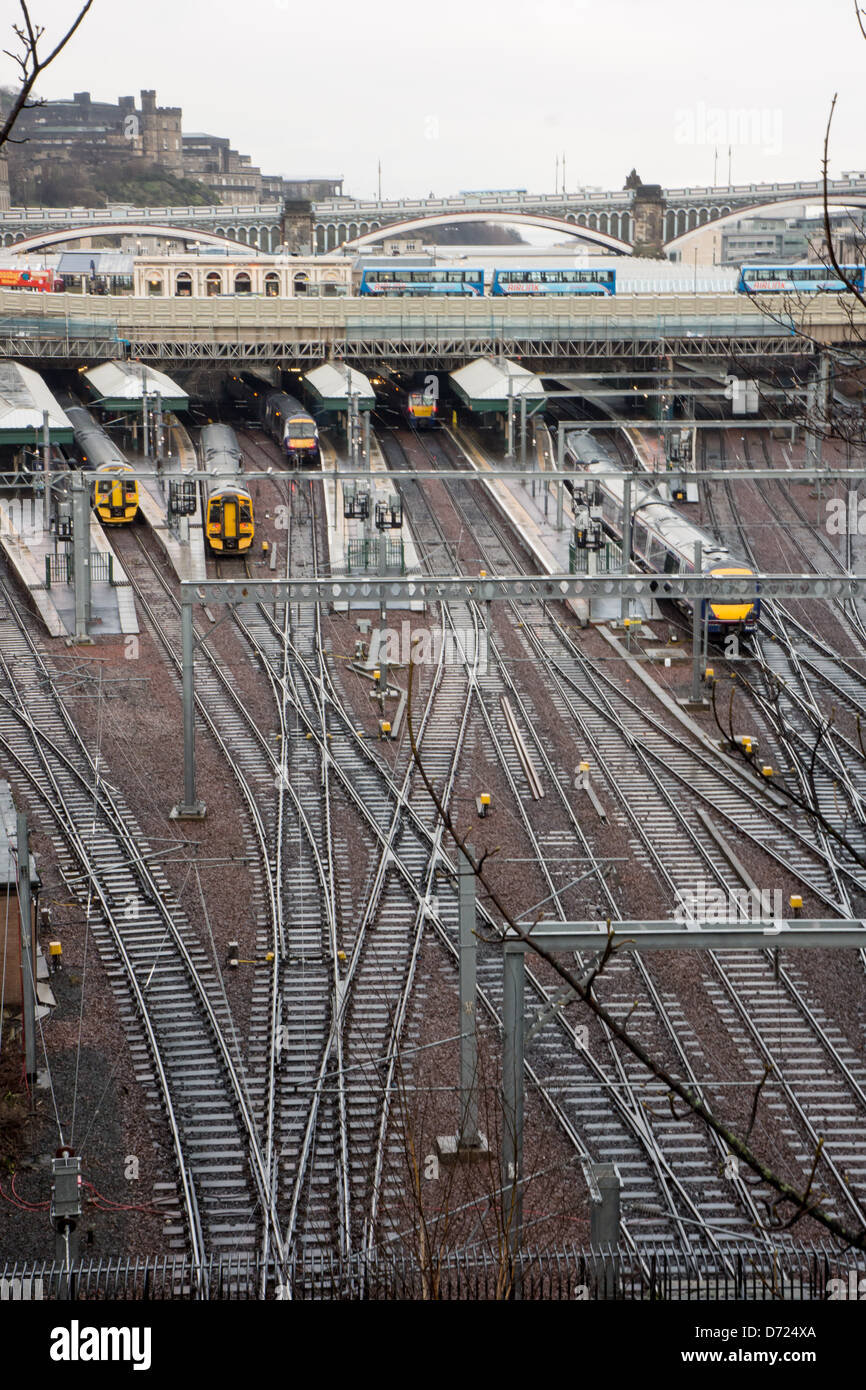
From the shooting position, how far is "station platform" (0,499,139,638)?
34.9 metres

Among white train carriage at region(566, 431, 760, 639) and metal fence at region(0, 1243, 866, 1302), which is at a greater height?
white train carriage at region(566, 431, 760, 639)

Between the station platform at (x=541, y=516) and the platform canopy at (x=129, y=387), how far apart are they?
9.45 meters

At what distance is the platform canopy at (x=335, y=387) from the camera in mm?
50438

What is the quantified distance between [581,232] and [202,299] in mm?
69179

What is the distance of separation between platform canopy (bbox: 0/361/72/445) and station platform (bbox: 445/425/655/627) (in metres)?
12.6

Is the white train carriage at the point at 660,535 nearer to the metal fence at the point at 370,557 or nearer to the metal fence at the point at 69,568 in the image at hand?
the metal fence at the point at 370,557

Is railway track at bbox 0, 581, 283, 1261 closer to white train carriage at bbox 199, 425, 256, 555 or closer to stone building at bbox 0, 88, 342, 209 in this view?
white train carriage at bbox 199, 425, 256, 555

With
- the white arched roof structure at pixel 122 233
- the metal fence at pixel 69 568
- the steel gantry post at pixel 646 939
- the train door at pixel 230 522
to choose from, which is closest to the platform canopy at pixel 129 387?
the train door at pixel 230 522

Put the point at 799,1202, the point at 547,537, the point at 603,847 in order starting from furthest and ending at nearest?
the point at 547,537, the point at 603,847, the point at 799,1202

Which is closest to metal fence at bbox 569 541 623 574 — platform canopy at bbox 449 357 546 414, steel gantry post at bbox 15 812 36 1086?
platform canopy at bbox 449 357 546 414

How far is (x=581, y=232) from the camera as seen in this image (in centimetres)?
12056

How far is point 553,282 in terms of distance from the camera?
6431 centimetres
